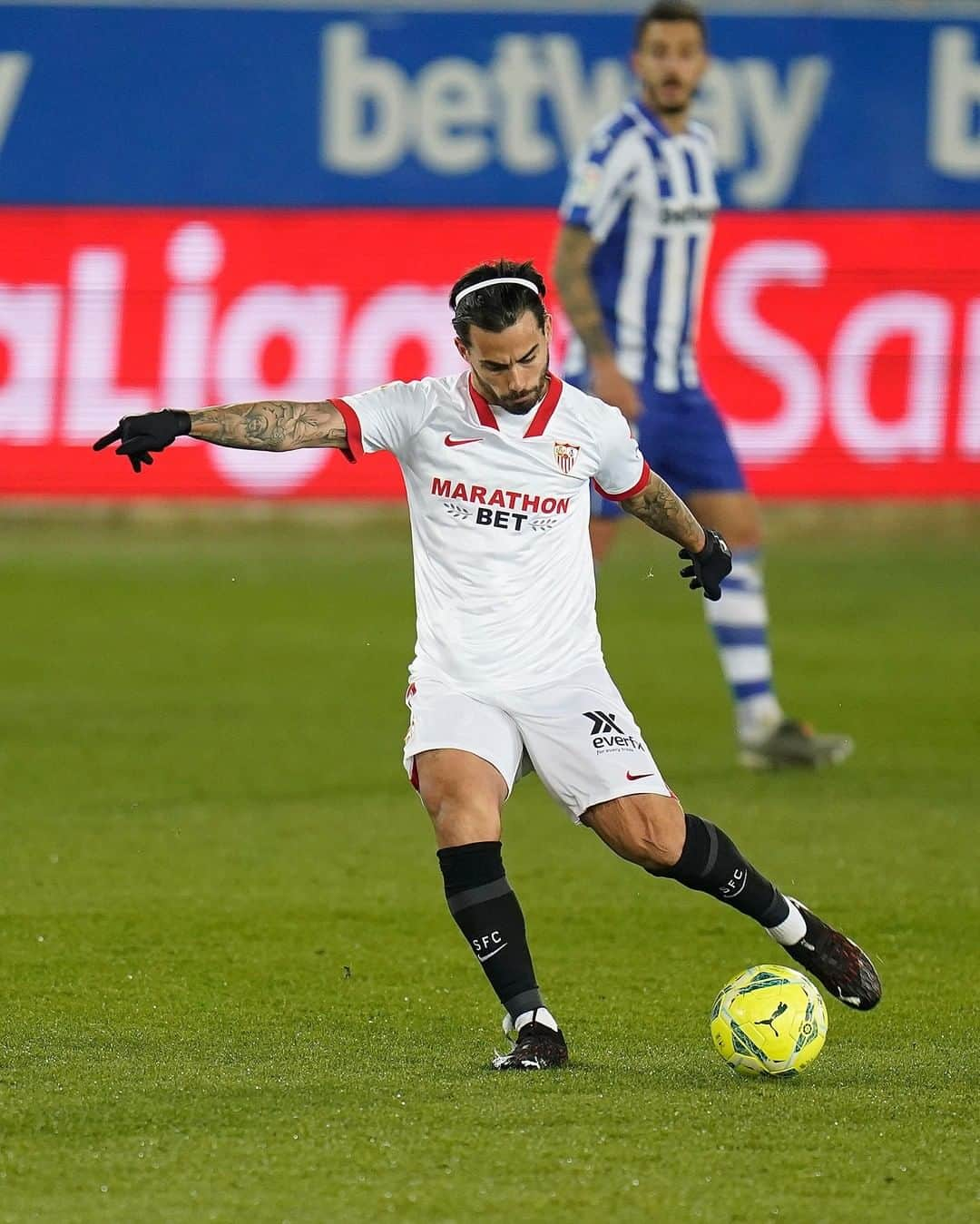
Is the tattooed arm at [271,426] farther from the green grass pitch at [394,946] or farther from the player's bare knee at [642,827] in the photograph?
the green grass pitch at [394,946]

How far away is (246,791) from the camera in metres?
9.01

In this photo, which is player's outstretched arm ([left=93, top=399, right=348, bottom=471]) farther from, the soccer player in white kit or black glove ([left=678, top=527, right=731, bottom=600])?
black glove ([left=678, top=527, right=731, bottom=600])

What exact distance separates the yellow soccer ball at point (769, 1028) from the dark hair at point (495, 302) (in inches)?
61.5

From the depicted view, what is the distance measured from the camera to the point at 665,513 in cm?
581

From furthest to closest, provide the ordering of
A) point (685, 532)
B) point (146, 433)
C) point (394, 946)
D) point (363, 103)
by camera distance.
A: 1. point (363, 103)
2. point (394, 946)
3. point (685, 532)
4. point (146, 433)

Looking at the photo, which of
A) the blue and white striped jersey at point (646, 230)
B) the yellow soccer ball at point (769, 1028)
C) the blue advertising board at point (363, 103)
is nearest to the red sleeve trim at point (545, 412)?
the yellow soccer ball at point (769, 1028)

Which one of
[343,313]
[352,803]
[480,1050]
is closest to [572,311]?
[352,803]

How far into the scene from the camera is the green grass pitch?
14.3 feet

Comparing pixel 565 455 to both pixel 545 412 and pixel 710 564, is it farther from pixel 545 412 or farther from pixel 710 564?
pixel 710 564

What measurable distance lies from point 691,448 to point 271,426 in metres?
4.33

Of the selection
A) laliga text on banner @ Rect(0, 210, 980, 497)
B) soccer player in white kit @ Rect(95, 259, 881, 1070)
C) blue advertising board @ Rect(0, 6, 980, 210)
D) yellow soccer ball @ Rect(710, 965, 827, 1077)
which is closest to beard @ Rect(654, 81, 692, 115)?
soccer player in white kit @ Rect(95, 259, 881, 1070)

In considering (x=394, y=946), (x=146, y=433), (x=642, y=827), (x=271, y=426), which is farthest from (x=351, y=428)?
(x=394, y=946)

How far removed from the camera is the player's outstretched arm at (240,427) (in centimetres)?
510

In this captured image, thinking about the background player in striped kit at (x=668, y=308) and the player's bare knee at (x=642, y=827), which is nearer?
the player's bare knee at (x=642, y=827)
